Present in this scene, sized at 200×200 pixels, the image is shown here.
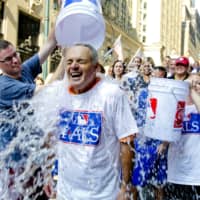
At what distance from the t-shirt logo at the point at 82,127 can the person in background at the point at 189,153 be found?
166cm

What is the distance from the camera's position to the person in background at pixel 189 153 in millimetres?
4395

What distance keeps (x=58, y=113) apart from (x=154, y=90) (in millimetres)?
1387

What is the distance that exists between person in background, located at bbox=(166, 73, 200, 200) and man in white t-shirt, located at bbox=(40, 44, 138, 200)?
159 cm

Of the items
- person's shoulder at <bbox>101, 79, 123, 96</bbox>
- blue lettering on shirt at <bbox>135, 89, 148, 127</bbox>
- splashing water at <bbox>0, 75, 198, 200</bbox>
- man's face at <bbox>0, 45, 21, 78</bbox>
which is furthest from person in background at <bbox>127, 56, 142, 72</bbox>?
person's shoulder at <bbox>101, 79, 123, 96</bbox>

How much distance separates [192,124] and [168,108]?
389 mm

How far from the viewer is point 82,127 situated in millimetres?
2881

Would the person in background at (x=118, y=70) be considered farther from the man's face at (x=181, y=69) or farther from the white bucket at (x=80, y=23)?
the white bucket at (x=80, y=23)

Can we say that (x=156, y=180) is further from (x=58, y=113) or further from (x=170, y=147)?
(x=58, y=113)

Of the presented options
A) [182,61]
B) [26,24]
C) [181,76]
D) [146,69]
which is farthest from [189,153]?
[26,24]

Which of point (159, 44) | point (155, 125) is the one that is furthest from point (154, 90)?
point (159, 44)

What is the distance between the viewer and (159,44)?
206 feet

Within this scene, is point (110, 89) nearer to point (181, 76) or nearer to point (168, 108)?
point (168, 108)

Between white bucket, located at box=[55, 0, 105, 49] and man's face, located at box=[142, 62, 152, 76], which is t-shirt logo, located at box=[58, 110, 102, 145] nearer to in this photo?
white bucket, located at box=[55, 0, 105, 49]

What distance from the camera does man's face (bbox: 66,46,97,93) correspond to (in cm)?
286
